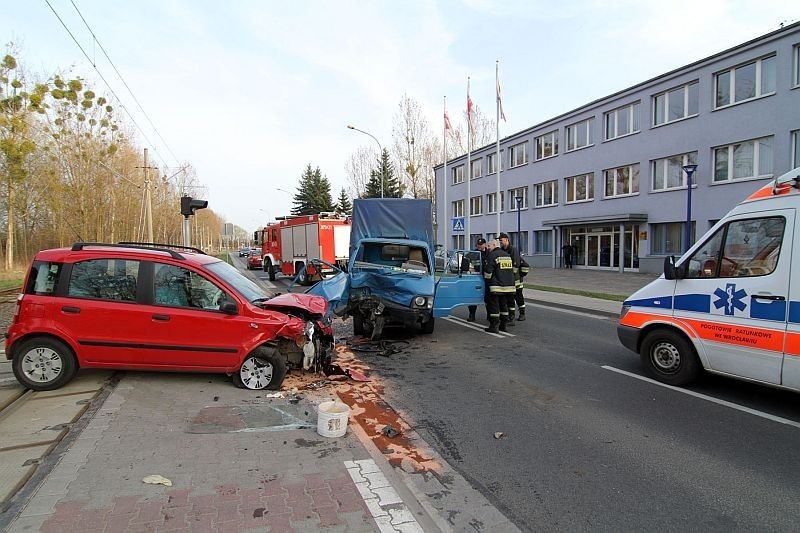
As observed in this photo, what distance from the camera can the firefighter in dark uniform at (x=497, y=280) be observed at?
9289mm

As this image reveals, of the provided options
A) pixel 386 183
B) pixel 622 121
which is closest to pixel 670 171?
pixel 622 121

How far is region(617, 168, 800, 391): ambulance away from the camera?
4773 mm

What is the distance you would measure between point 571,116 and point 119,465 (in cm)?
3183

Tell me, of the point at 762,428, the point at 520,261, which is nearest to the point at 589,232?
the point at 520,261

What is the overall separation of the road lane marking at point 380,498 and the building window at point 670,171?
24.7 m

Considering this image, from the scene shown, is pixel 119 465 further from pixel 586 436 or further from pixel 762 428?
pixel 762 428

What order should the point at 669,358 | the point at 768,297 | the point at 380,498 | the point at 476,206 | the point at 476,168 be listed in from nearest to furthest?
the point at 380,498
the point at 768,297
the point at 669,358
the point at 476,168
the point at 476,206

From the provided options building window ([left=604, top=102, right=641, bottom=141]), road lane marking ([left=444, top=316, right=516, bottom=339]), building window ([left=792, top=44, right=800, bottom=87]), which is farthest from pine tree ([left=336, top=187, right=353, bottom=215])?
road lane marking ([left=444, top=316, right=516, bottom=339])

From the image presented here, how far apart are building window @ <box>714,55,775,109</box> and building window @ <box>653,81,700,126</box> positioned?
109 centimetres

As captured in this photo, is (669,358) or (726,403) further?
(669,358)

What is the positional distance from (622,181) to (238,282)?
26.0m

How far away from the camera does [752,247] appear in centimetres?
514

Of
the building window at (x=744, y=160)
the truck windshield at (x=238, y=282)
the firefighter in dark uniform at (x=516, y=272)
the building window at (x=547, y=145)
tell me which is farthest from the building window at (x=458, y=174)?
the truck windshield at (x=238, y=282)

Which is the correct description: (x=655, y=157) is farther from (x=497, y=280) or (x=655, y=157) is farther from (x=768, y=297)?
(x=768, y=297)
